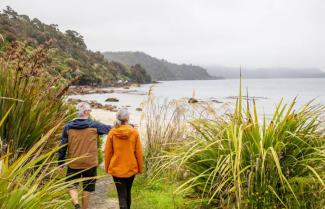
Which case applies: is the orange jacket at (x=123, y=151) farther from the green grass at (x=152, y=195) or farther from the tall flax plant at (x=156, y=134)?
the tall flax plant at (x=156, y=134)

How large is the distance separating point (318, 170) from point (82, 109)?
327 centimetres

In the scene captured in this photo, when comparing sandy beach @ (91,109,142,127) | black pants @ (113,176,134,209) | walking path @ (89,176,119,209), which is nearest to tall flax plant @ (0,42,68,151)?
black pants @ (113,176,134,209)

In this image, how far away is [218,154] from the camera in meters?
4.74

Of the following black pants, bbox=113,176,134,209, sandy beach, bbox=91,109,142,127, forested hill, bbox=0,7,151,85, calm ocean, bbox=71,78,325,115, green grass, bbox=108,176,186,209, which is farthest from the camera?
forested hill, bbox=0,7,151,85

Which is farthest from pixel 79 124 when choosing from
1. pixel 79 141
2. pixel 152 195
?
pixel 152 195

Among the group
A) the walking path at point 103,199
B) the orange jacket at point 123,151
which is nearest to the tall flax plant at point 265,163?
the orange jacket at point 123,151

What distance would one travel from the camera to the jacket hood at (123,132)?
617 cm

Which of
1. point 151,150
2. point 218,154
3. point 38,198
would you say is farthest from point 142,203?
point 38,198

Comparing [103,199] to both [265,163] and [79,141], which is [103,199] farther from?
[265,163]

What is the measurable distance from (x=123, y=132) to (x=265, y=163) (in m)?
2.30

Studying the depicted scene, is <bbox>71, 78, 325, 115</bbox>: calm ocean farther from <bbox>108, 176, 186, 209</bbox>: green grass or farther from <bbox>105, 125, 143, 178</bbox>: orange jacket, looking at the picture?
<bbox>105, 125, 143, 178</bbox>: orange jacket

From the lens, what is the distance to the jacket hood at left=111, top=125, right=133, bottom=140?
20.2ft

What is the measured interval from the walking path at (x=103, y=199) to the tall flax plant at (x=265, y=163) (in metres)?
2.58

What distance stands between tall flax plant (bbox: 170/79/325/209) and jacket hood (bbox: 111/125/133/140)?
132cm
